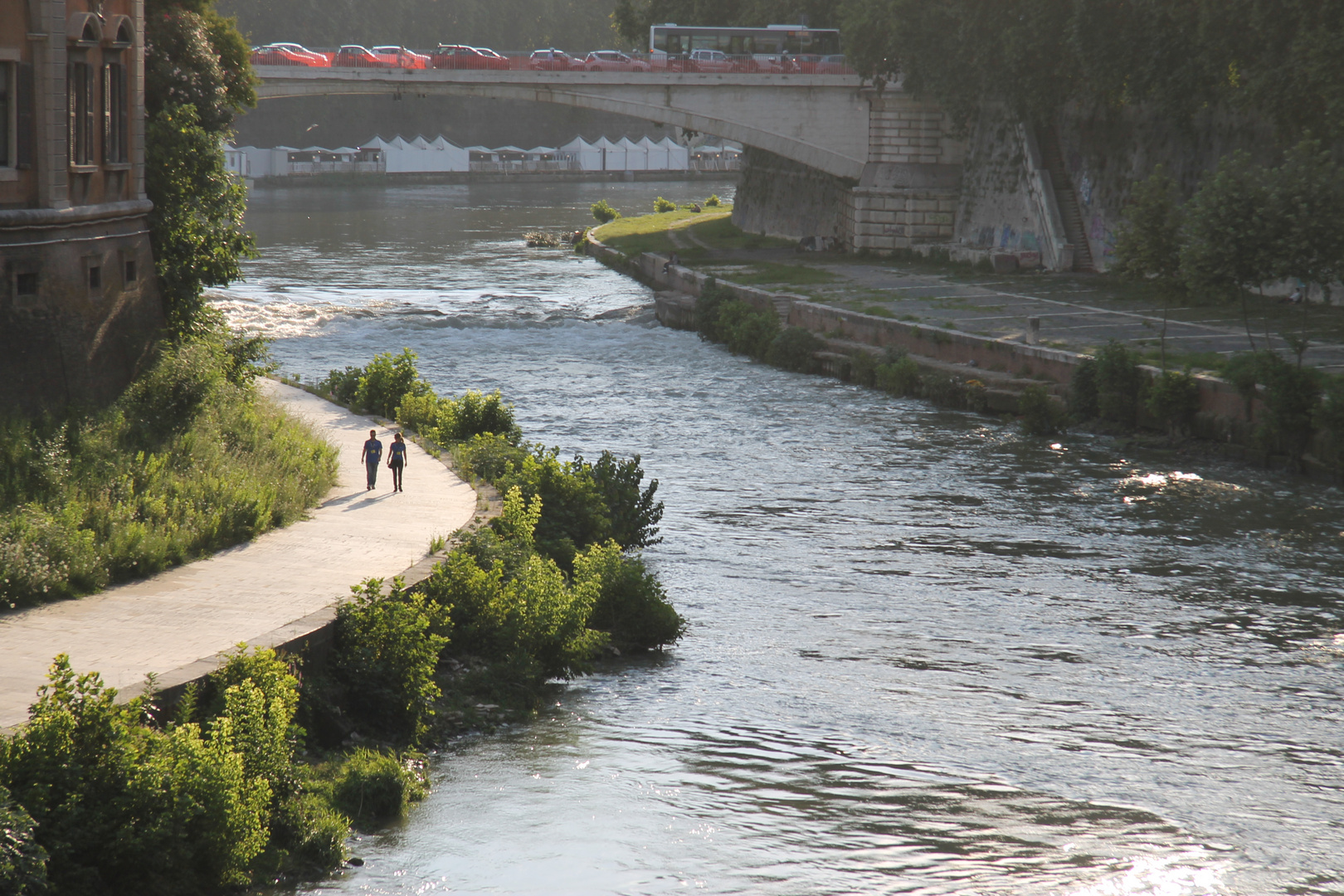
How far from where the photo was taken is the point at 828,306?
138ft

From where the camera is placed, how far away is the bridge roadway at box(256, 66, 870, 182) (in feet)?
194

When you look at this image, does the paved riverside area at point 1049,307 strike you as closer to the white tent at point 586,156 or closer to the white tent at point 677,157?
the white tent at point 586,156

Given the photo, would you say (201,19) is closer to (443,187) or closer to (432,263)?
(432,263)

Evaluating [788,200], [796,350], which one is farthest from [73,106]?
[788,200]

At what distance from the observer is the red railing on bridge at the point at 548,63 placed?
5850 cm

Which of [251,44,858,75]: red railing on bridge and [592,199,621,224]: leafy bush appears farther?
[592,199,621,224]: leafy bush

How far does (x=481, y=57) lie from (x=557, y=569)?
4583cm

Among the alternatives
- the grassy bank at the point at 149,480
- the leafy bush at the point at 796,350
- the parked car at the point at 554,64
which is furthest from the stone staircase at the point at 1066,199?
the grassy bank at the point at 149,480

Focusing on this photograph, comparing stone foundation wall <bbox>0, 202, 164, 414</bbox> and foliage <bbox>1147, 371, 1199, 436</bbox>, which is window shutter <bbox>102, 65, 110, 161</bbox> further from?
foliage <bbox>1147, 371, 1199, 436</bbox>

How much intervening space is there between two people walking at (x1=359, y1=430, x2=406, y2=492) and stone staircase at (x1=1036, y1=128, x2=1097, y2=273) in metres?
35.2

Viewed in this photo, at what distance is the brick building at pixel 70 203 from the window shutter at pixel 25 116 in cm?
2

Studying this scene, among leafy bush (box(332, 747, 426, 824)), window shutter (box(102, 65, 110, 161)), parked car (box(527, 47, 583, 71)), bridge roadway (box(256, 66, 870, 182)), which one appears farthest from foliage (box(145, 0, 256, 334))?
parked car (box(527, 47, 583, 71))

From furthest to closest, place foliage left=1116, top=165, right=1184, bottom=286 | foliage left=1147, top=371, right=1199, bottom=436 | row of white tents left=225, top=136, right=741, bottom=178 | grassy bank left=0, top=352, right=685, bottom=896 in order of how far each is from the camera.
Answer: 1. row of white tents left=225, top=136, right=741, bottom=178
2. foliage left=1116, top=165, right=1184, bottom=286
3. foliage left=1147, top=371, right=1199, bottom=436
4. grassy bank left=0, top=352, right=685, bottom=896

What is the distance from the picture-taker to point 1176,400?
2953cm
